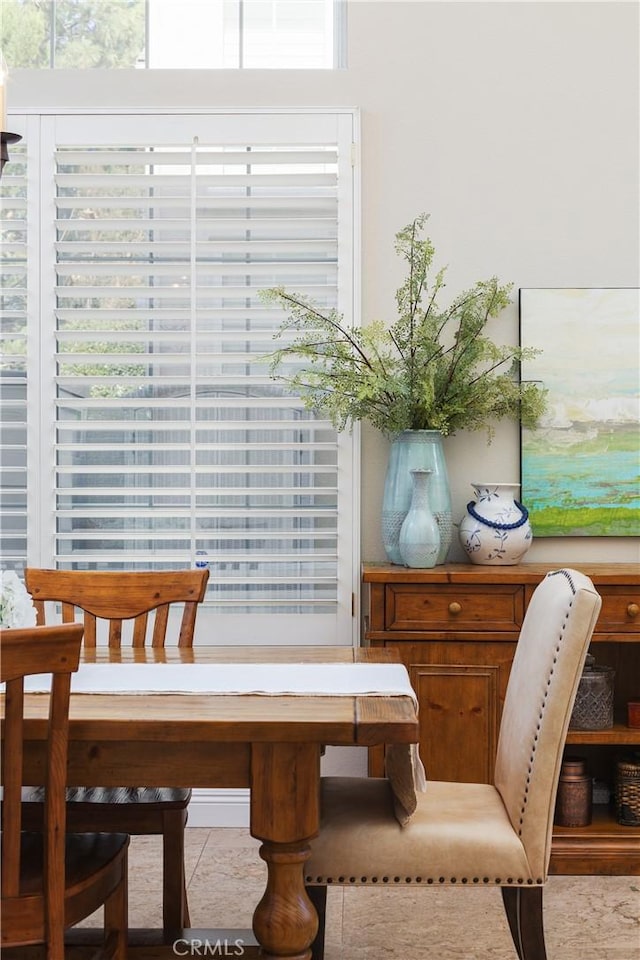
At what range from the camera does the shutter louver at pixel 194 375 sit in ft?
11.2

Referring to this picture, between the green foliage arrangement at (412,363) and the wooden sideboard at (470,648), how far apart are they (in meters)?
0.54

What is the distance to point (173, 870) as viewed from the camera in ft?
7.31

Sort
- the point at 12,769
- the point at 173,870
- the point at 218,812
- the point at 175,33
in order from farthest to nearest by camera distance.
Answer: the point at 175,33 → the point at 218,812 → the point at 173,870 → the point at 12,769

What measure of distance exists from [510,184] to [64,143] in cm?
159

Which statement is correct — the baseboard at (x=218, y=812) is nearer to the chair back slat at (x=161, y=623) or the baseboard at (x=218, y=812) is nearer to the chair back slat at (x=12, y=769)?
the chair back slat at (x=161, y=623)

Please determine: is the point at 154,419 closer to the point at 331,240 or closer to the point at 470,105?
the point at 331,240

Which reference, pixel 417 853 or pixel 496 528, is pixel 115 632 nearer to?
pixel 417 853

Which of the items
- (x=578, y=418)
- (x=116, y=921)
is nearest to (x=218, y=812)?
(x=116, y=921)

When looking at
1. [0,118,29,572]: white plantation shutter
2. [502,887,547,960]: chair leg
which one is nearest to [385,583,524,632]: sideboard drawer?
[502,887,547,960]: chair leg

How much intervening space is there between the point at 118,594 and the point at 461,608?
109cm

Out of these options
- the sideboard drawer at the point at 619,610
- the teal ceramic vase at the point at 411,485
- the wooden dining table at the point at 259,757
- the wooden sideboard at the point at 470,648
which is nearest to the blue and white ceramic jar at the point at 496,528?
the teal ceramic vase at the point at 411,485

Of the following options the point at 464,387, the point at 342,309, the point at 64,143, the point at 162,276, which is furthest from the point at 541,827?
the point at 64,143

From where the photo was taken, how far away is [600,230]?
350 cm

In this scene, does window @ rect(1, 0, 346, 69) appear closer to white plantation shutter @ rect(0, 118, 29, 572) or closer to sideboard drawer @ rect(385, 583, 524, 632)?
white plantation shutter @ rect(0, 118, 29, 572)
